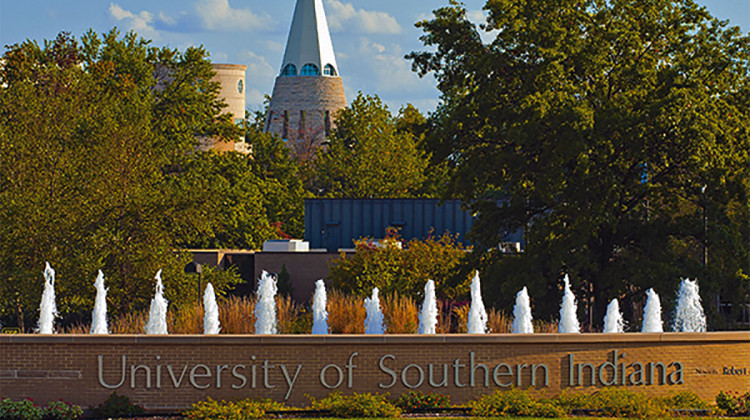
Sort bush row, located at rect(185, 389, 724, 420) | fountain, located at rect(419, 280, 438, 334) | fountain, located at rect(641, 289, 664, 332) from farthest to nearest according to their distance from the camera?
fountain, located at rect(641, 289, 664, 332), fountain, located at rect(419, 280, 438, 334), bush row, located at rect(185, 389, 724, 420)

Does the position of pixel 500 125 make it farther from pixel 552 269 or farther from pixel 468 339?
pixel 468 339

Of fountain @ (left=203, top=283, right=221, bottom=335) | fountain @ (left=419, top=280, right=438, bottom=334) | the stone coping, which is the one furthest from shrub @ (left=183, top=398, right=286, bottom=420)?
fountain @ (left=419, top=280, right=438, bottom=334)

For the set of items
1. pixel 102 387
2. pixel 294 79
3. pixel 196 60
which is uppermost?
pixel 294 79

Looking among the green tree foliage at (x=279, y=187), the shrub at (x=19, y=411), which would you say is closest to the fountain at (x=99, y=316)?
the shrub at (x=19, y=411)

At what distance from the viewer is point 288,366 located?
1977 centimetres

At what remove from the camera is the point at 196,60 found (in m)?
51.2

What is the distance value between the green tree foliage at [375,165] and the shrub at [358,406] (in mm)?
43716

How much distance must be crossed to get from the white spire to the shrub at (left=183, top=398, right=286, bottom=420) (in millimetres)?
79565

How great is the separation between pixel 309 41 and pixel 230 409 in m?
81.2

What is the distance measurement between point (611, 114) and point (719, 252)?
18.5 ft

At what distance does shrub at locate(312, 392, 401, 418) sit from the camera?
1906 centimetres

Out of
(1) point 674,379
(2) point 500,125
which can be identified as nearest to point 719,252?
(2) point 500,125

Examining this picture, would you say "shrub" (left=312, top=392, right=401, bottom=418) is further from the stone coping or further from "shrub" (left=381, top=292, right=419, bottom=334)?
"shrub" (left=381, top=292, right=419, bottom=334)

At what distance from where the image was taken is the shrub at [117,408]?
19.3 m
